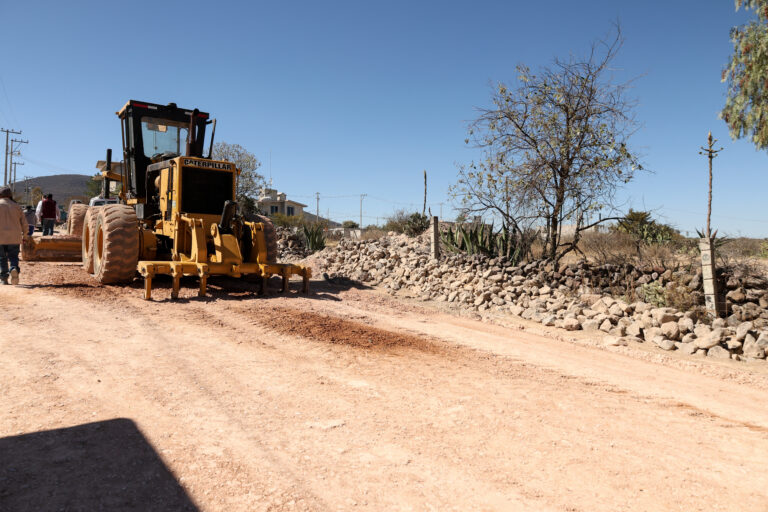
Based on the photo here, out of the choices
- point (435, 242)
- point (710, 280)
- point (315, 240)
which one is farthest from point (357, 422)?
point (315, 240)

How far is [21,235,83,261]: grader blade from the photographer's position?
33.8ft

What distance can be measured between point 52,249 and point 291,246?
896 cm

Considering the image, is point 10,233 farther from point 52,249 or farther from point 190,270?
point 190,270

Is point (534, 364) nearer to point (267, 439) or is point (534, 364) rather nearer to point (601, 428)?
point (601, 428)

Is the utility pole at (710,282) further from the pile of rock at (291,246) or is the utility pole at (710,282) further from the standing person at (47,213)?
the standing person at (47,213)

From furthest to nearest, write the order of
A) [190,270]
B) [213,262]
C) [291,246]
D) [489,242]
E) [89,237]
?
1. [291,246]
2. [489,242]
3. [89,237]
4. [213,262]
5. [190,270]

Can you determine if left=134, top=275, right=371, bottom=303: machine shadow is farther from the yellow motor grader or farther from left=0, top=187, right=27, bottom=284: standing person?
left=0, top=187, right=27, bottom=284: standing person

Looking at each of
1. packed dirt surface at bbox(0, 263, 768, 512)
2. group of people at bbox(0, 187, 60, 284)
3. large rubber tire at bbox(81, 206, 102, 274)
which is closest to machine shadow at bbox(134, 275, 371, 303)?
large rubber tire at bbox(81, 206, 102, 274)

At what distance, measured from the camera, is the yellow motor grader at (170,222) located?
28.0 feet

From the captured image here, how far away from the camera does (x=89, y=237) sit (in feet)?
34.6

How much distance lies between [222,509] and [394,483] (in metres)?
0.91

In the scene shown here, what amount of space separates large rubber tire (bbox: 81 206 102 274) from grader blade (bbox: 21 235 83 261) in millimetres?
383

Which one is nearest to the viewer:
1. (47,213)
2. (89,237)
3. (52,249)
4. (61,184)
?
(89,237)

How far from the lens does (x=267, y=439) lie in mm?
3189
